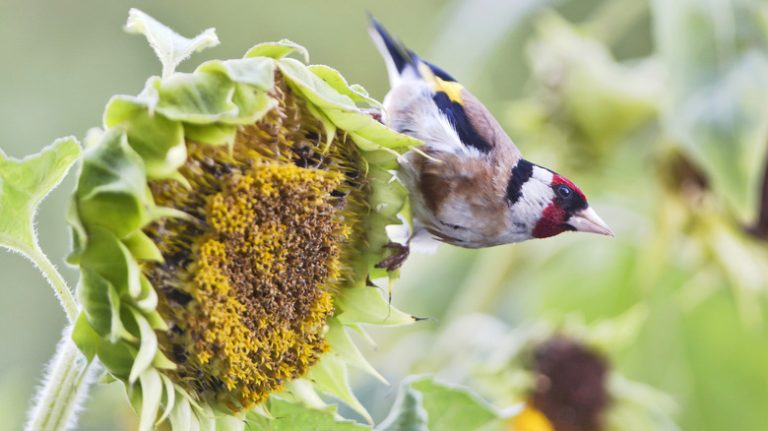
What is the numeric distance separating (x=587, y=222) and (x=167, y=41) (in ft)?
0.89

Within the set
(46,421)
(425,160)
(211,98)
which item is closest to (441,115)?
(425,160)

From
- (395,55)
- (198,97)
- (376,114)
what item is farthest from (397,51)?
(198,97)

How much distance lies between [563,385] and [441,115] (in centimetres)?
48

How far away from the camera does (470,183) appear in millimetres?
629

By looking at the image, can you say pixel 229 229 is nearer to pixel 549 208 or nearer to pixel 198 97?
pixel 198 97

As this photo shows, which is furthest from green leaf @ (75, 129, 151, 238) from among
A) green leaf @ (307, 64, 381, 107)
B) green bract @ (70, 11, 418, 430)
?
green leaf @ (307, 64, 381, 107)

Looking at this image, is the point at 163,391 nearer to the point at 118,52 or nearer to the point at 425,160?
the point at 425,160

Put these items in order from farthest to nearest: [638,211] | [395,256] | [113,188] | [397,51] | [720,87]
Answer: [638,211] → [720,87] → [397,51] → [395,256] → [113,188]

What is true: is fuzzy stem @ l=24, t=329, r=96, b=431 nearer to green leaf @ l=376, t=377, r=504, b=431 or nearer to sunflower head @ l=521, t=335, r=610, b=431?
green leaf @ l=376, t=377, r=504, b=431

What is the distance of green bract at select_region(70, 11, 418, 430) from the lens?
0.49m

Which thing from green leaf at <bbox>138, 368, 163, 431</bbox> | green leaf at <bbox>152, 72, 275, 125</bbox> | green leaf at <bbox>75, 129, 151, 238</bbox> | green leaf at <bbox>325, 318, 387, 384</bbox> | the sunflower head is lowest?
the sunflower head

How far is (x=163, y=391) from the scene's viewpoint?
20.3 inches

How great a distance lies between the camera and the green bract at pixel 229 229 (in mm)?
492

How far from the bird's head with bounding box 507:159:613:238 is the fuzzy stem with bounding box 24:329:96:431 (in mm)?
265
